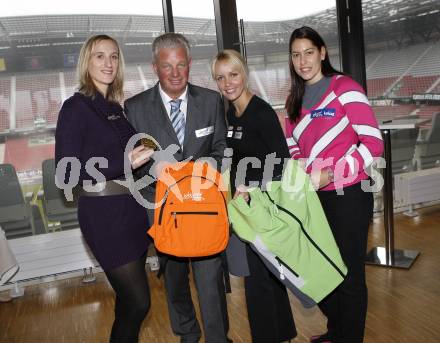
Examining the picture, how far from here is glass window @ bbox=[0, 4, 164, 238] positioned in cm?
420

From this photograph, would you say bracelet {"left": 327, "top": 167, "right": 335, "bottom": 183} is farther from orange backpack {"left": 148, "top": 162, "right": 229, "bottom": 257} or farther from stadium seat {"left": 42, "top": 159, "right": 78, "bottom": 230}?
stadium seat {"left": 42, "top": 159, "right": 78, "bottom": 230}

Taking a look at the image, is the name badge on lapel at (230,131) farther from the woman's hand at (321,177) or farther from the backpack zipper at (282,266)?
the backpack zipper at (282,266)

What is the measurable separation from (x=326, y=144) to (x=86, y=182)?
1.19 metres

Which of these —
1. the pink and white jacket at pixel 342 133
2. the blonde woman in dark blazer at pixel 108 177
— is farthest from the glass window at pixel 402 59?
the blonde woman in dark blazer at pixel 108 177

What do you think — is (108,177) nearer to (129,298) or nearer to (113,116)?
(113,116)

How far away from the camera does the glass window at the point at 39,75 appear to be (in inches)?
165

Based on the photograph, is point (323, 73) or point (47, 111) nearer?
point (323, 73)

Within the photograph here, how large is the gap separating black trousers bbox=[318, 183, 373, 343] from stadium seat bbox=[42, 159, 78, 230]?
2868mm

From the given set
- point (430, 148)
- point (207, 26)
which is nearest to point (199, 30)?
point (207, 26)

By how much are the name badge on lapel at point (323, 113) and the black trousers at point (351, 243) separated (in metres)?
0.39

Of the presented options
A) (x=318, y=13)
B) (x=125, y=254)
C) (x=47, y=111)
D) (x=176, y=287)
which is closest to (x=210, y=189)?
(x=125, y=254)

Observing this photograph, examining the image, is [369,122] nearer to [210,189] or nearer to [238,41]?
[210,189]

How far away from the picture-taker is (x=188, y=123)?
101 inches

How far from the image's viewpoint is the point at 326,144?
240 cm
